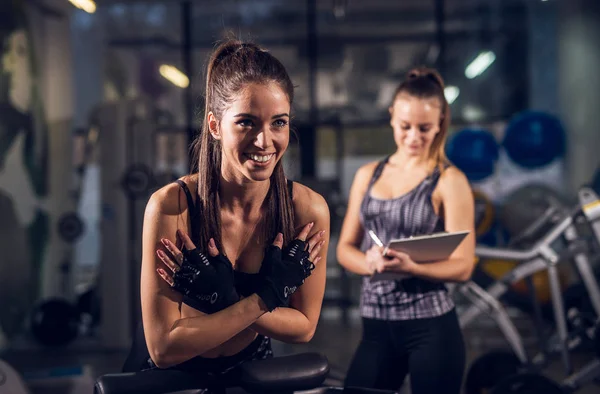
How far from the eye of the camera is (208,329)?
1.28 metres

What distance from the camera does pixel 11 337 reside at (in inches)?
235


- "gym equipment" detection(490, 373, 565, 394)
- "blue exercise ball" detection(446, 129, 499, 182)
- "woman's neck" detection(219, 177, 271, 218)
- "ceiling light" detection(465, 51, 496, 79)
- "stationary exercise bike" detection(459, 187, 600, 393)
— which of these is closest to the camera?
"woman's neck" detection(219, 177, 271, 218)

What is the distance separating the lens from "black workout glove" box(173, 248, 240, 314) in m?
1.24

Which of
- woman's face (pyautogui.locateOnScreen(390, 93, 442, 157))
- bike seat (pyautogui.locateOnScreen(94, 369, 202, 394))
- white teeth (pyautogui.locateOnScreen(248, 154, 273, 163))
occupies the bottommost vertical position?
bike seat (pyautogui.locateOnScreen(94, 369, 202, 394))

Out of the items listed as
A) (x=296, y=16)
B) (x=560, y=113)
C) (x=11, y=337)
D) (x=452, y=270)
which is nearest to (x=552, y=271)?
(x=452, y=270)

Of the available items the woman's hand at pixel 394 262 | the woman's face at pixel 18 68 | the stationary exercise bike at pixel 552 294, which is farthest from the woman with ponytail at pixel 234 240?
the woman's face at pixel 18 68

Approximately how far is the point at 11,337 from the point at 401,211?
5.02 metres

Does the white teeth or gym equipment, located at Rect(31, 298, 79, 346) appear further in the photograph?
gym equipment, located at Rect(31, 298, 79, 346)

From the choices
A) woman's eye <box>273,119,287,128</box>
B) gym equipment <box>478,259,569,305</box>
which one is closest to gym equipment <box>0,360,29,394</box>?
woman's eye <box>273,119,287,128</box>

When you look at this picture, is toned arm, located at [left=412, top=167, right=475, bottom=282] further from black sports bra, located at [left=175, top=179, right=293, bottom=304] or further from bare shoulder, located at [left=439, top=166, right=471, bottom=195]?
black sports bra, located at [left=175, top=179, right=293, bottom=304]

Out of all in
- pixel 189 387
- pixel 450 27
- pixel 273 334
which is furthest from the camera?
pixel 450 27

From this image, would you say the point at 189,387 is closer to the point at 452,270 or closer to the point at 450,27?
the point at 452,270

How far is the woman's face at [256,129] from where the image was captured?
1313 mm

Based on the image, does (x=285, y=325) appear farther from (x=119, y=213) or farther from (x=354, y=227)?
(x=119, y=213)
